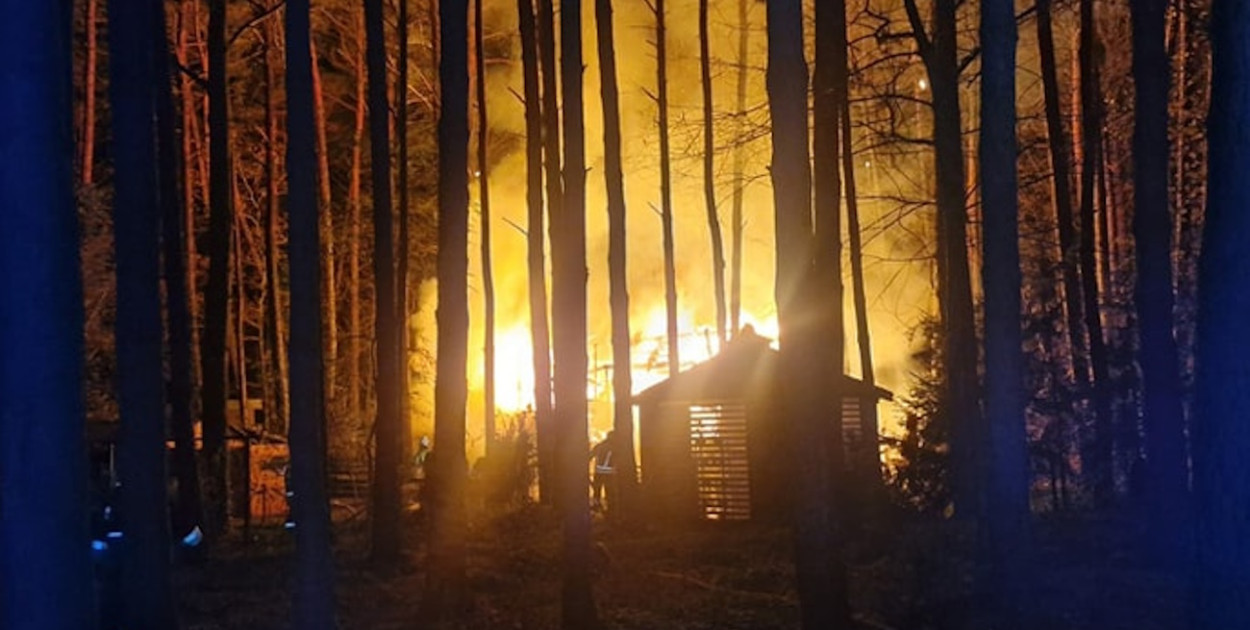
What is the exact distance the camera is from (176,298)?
48.7 ft

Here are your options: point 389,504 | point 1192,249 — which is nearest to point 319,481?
point 389,504

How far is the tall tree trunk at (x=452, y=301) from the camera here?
11492 millimetres

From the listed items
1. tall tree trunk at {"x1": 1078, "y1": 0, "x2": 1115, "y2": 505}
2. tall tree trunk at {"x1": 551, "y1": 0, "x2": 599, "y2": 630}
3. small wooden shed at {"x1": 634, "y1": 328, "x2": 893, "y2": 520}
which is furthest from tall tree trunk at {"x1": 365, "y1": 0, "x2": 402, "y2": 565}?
tall tree trunk at {"x1": 1078, "y1": 0, "x2": 1115, "y2": 505}

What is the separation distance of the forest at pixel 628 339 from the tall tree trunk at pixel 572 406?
0.04 meters

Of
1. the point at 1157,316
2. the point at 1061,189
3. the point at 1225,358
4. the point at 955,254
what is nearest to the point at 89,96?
the point at 955,254

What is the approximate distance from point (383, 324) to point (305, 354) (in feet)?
23.0

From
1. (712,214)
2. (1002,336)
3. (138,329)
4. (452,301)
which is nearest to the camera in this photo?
(1002,336)

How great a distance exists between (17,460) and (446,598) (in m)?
5.79

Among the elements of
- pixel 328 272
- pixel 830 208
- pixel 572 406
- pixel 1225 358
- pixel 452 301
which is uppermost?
pixel 328 272

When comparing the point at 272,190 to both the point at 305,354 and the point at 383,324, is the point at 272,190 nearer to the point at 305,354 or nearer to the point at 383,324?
the point at 383,324

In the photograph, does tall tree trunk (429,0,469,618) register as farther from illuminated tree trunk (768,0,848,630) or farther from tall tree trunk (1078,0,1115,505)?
tall tree trunk (1078,0,1115,505)

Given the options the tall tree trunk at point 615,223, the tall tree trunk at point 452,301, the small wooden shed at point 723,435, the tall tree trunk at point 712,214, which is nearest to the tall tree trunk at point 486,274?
the tall tree trunk at point 712,214

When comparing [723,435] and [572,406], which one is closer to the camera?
[572,406]

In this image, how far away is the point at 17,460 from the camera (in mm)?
6246
